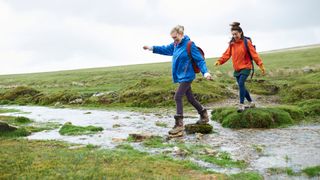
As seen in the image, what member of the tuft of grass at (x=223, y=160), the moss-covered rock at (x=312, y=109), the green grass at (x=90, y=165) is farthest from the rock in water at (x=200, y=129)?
the moss-covered rock at (x=312, y=109)

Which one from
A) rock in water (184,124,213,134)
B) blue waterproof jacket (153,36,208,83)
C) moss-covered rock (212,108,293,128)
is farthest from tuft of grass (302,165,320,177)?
moss-covered rock (212,108,293,128)

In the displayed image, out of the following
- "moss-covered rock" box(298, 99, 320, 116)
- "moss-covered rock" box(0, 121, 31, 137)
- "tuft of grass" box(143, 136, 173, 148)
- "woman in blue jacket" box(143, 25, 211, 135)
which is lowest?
"moss-covered rock" box(298, 99, 320, 116)

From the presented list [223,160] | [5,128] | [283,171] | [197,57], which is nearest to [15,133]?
[5,128]

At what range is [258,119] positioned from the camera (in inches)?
666

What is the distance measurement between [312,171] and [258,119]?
785 cm

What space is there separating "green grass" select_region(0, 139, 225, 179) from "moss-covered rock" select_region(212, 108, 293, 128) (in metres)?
6.59

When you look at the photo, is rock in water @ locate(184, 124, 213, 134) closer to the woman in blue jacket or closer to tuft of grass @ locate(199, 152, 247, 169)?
the woman in blue jacket

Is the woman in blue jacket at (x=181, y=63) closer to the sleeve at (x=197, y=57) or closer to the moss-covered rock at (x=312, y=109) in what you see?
the sleeve at (x=197, y=57)

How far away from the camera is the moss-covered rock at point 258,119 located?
17.0 m

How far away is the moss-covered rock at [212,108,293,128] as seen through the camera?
16953 mm

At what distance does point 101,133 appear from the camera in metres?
17.1

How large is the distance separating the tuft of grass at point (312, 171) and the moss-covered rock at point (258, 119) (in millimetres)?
7552

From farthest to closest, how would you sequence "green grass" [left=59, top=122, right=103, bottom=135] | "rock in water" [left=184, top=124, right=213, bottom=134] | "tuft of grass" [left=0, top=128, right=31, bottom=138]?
"green grass" [left=59, top=122, right=103, bottom=135] < "tuft of grass" [left=0, top=128, right=31, bottom=138] < "rock in water" [left=184, top=124, right=213, bottom=134]

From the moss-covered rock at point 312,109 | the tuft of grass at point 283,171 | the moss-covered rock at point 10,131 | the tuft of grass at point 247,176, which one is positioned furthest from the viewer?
the moss-covered rock at point 312,109
